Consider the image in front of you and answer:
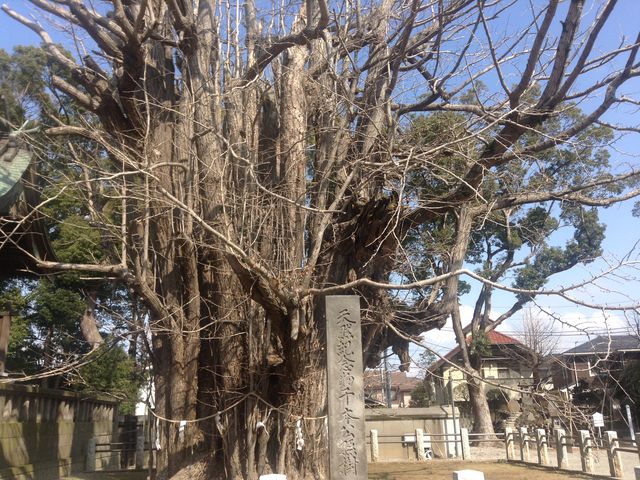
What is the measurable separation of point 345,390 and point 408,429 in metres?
14.6

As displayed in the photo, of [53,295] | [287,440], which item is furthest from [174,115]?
[53,295]

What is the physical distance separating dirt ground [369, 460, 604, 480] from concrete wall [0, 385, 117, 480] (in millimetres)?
6493

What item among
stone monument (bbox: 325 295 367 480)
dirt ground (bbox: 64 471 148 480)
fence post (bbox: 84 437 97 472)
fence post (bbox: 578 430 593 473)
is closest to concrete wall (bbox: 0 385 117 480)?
fence post (bbox: 84 437 97 472)

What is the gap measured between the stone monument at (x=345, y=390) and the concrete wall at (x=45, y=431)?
570cm

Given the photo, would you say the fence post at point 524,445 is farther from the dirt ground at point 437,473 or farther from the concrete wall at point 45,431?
the concrete wall at point 45,431

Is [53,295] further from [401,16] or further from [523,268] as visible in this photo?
[523,268]

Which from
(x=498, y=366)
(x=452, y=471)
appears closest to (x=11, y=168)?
(x=452, y=471)

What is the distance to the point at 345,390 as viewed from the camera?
7.07 meters

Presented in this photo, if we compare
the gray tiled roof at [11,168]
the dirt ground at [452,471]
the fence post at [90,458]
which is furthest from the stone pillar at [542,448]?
the gray tiled roof at [11,168]

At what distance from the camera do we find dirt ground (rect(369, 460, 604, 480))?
12.0 metres

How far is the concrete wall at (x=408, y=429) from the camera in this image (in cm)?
1934

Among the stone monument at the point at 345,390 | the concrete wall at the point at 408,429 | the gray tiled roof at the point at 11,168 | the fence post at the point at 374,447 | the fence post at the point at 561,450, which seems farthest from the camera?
the concrete wall at the point at 408,429

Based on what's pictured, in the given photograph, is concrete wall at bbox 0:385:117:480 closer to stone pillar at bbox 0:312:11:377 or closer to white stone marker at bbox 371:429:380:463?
stone pillar at bbox 0:312:11:377

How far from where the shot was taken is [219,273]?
8.67m
